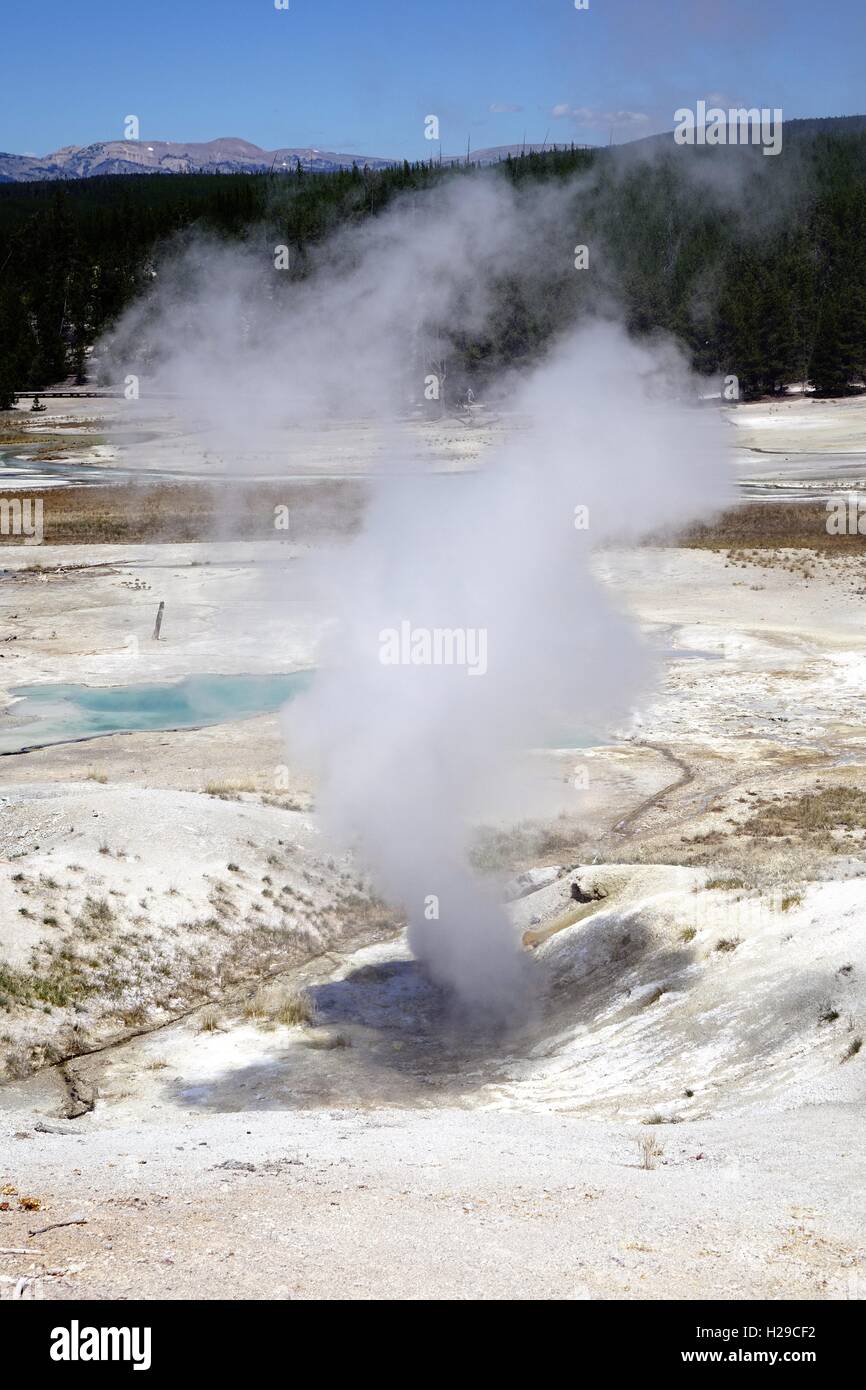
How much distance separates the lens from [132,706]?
1024 inches

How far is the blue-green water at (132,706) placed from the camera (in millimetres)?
24172

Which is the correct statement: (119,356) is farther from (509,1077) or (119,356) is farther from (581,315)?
(509,1077)

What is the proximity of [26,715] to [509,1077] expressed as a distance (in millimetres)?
16069

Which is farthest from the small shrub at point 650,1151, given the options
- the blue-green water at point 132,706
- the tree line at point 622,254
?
the tree line at point 622,254

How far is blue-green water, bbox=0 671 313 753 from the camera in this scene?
2417 centimetres

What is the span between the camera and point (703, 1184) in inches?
306

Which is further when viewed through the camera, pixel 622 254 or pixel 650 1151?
pixel 622 254

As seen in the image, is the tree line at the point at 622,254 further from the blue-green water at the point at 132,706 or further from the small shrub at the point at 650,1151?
the small shrub at the point at 650,1151

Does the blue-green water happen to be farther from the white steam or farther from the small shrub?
the small shrub

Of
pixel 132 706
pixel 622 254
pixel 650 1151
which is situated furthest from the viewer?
pixel 622 254

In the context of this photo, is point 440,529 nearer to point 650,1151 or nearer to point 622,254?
point 650,1151

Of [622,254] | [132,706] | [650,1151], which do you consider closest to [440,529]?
[132,706]
